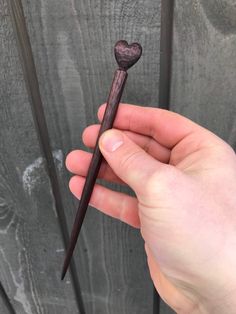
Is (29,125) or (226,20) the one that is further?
(29,125)

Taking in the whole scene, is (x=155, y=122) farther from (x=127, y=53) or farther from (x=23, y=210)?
(x=23, y=210)

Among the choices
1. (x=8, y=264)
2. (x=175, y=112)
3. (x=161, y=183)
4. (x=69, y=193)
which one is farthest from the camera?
(x=8, y=264)

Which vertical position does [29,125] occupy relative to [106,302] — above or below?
above

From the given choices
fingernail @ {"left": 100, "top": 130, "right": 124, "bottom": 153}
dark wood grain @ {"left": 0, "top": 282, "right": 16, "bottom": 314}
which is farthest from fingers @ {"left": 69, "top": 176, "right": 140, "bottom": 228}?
dark wood grain @ {"left": 0, "top": 282, "right": 16, "bottom": 314}

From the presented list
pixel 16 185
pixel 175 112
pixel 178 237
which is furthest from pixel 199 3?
pixel 16 185

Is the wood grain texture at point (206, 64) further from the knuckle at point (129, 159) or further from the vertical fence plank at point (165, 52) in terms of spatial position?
the knuckle at point (129, 159)

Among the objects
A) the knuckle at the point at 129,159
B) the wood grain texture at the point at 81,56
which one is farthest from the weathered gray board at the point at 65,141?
the knuckle at the point at 129,159

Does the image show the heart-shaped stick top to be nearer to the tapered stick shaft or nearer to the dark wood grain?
the tapered stick shaft

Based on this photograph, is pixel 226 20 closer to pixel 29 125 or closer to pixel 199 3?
pixel 199 3
